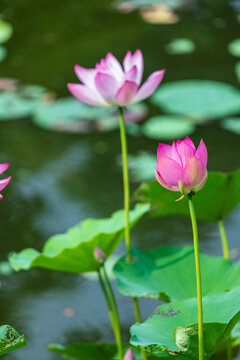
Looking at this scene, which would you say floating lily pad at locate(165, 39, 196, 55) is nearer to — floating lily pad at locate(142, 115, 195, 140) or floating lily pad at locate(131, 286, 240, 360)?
floating lily pad at locate(142, 115, 195, 140)

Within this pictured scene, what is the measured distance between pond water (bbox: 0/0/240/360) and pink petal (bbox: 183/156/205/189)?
619 millimetres

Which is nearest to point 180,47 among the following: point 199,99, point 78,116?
point 199,99

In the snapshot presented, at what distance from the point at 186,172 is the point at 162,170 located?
0.07 ft

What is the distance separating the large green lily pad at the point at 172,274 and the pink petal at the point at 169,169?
0.28 meters

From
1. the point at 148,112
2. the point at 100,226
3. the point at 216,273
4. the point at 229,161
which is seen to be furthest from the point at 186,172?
the point at 148,112

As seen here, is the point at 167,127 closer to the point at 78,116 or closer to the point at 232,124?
the point at 232,124

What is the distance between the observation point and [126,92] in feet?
2.83

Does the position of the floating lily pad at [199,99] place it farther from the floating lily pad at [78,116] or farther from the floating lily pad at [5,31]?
the floating lily pad at [5,31]

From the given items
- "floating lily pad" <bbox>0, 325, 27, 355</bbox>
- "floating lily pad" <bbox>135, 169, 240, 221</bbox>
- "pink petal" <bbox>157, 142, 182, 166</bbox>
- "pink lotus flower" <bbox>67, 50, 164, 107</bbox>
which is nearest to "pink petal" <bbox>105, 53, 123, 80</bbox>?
A: "pink lotus flower" <bbox>67, 50, 164, 107</bbox>

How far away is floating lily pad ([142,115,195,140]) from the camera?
1847 mm

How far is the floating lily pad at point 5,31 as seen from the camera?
2.57 meters

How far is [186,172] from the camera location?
0.57 m

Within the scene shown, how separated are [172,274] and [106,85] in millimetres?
277

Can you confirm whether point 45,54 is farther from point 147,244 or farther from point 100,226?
point 100,226
